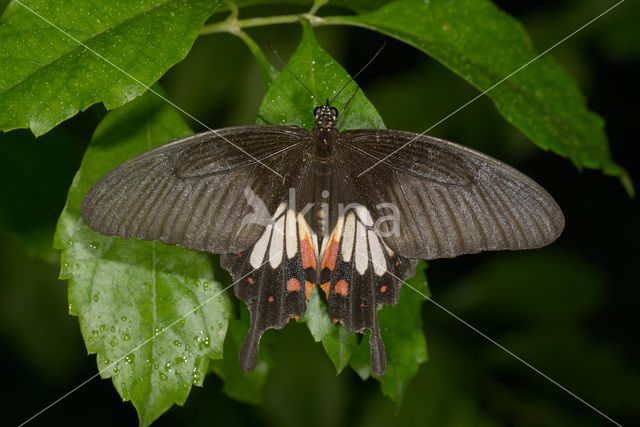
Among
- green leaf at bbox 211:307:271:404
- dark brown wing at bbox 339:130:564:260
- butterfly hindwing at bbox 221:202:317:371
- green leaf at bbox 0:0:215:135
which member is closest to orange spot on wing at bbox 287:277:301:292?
butterfly hindwing at bbox 221:202:317:371

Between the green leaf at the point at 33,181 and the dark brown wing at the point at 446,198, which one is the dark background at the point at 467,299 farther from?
the dark brown wing at the point at 446,198

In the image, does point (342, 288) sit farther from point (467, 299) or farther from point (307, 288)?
point (467, 299)

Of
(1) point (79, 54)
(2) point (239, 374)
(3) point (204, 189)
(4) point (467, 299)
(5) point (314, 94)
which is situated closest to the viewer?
(1) point (79, 54)

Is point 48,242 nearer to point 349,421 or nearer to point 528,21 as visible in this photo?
point 349,421

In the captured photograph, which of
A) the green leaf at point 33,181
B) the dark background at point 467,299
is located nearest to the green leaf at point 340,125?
the green leaf at point 33,181

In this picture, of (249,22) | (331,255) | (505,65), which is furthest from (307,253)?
(505,65)

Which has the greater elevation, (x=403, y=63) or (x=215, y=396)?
(x=403, y=63)

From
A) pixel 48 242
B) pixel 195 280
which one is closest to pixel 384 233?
pixel 195 280
